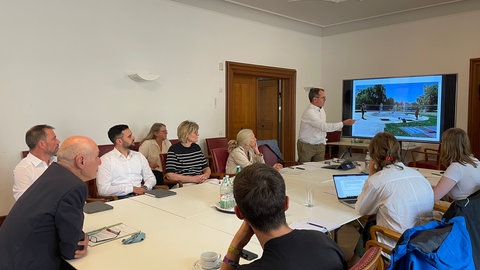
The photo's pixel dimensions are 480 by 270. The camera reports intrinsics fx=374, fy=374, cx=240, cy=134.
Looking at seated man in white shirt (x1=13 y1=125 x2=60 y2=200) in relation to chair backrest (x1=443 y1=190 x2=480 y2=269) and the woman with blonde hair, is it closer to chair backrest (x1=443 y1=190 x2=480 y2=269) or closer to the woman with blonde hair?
the woman with blonde hair

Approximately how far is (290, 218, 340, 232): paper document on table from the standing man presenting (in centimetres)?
310

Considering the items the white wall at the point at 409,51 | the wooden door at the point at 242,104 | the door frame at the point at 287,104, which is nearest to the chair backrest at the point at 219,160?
the wooden door at the point at 242,104

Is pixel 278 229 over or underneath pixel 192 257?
over

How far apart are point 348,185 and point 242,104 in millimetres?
4257

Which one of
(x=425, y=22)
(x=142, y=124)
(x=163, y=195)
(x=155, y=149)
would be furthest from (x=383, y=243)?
(x=425, y=22)

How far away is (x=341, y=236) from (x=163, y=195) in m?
1.92

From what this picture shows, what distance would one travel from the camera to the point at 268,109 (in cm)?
768

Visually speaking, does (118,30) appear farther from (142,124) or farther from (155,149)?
(155,149)

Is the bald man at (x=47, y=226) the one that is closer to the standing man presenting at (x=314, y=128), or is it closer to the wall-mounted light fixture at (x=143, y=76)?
the wall-mounted light fixture at (x=143, y=76)

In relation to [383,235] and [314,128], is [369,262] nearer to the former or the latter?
[383,235]

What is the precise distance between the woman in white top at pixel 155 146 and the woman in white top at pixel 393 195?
301cm

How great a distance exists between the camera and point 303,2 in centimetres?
604

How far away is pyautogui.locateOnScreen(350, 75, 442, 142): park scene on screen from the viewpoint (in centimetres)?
551

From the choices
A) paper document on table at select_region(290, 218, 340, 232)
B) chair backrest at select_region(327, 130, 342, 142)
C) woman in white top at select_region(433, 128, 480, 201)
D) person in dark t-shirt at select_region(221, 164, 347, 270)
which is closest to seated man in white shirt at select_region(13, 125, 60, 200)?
paper document on table at select_region(290, 218, 340, 232)
